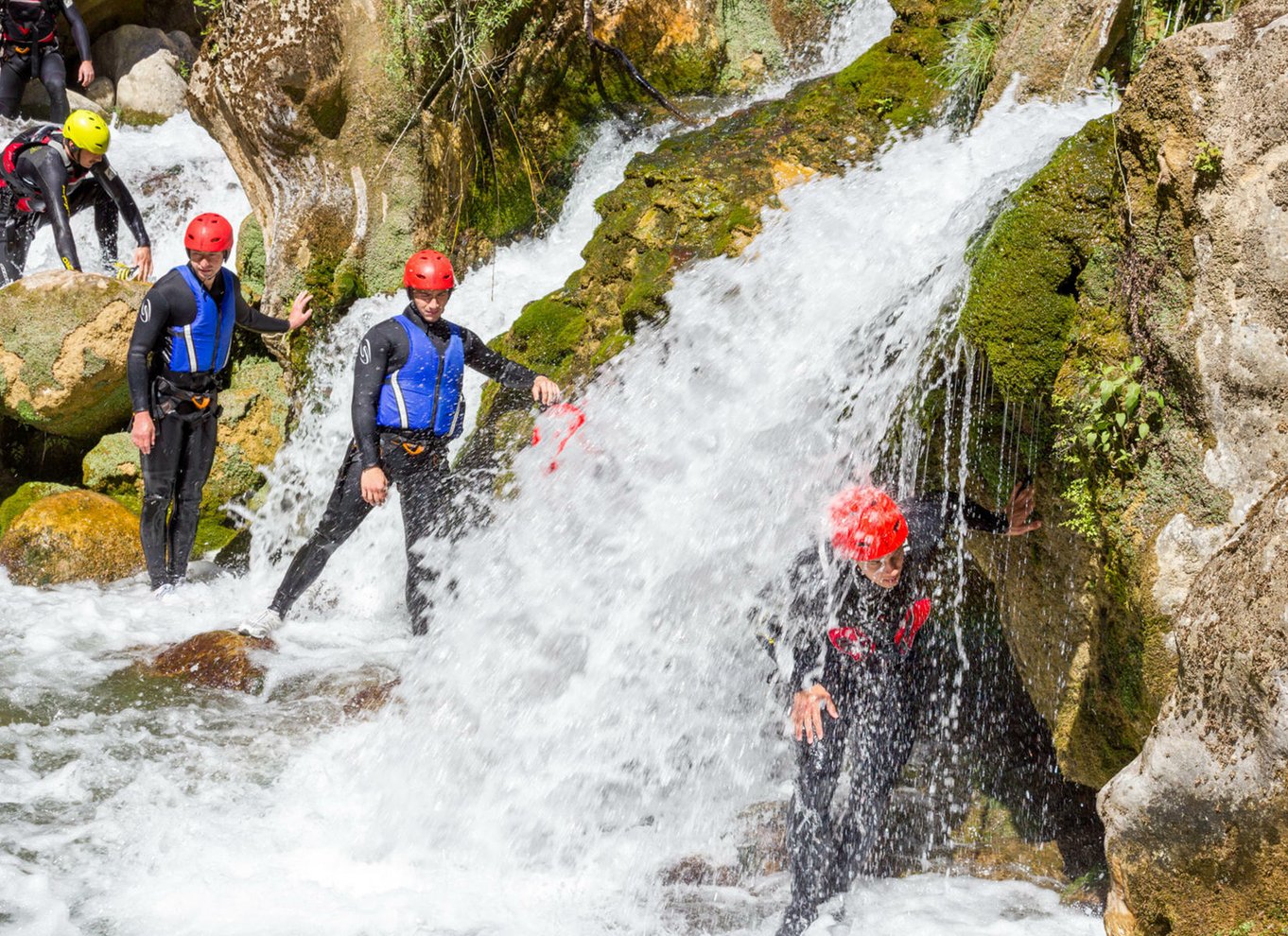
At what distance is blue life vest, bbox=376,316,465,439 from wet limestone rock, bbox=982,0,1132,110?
359 cm

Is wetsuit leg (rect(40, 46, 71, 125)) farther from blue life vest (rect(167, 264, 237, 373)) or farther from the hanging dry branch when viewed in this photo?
blue life vest (rect(167, 264, 237, 373))

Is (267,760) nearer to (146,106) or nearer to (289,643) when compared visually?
(289,643)

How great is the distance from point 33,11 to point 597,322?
726cm

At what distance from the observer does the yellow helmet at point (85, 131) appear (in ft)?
24.0

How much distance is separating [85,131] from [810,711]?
6.24 meters

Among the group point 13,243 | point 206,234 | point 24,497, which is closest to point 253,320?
point 206,234

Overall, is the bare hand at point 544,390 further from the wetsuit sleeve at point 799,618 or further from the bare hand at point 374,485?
the wetsuit sleeve at point 799,618

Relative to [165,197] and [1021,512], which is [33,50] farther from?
[1021,512]

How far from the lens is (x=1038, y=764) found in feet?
17.0

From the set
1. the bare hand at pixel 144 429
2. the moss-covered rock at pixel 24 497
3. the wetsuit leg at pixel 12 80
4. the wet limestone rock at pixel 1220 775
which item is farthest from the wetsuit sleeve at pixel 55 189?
the wet limestone rock at pixel 1220 775

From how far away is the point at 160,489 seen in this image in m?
6.45

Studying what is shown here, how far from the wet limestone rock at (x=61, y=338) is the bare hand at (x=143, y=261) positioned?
0.15 m

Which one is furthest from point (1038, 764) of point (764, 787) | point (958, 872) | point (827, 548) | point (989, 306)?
point (989, 306)

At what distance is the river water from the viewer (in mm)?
4047
